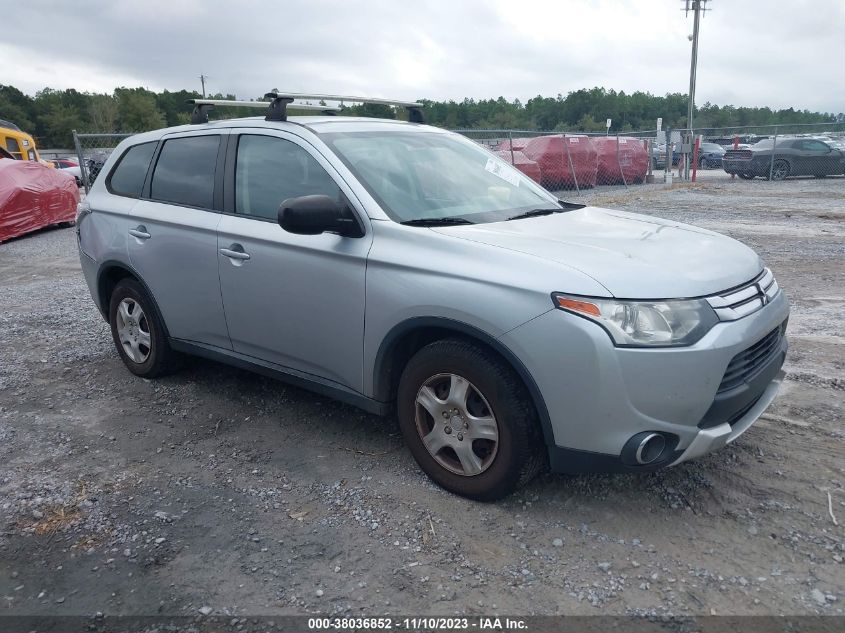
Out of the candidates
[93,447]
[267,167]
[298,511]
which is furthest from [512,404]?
[93,447]

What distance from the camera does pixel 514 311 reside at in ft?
9.80

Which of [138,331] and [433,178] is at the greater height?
[433,178]

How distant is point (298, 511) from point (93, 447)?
156 cm

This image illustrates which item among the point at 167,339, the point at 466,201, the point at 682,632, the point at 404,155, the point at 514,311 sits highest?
the point at 404,155

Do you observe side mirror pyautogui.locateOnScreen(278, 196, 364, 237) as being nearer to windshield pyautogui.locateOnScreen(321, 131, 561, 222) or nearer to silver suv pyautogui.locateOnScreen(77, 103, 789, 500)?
silver suv pyautogui.locateOnScreen(77, 103, 789, 500)

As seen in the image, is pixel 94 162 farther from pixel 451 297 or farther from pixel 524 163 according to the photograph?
pixel 451 297

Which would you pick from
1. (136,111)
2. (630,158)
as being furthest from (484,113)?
(630,158)

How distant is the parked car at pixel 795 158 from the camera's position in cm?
2322

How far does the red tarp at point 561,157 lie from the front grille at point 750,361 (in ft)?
56.2

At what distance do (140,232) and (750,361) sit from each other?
12.4ft

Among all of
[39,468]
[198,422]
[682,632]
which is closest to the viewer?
[682,632]

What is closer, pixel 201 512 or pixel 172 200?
pixel 201 512

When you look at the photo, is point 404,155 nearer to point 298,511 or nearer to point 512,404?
point 512,404

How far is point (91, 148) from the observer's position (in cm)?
1856
